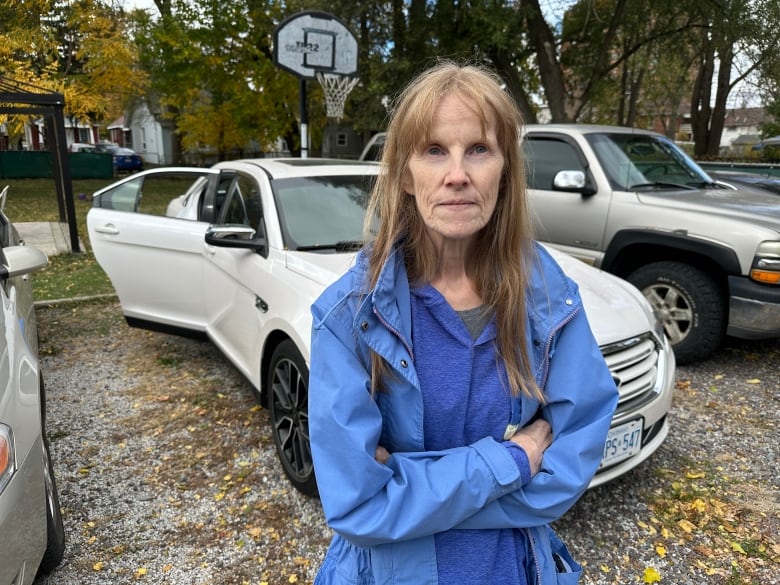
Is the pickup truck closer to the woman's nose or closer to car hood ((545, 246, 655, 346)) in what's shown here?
car hood ((545, 246, 655, 346))

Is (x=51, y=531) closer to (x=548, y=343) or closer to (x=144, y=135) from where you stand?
(x=548, y=343)

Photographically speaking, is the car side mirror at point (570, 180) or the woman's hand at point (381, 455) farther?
the car side mirror at point (570, 180)

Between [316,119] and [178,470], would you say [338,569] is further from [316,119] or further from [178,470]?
[316,119]

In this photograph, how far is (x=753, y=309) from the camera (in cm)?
415

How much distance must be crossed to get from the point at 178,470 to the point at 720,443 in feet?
10.9

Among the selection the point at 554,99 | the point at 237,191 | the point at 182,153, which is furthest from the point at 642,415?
the point at 182,153

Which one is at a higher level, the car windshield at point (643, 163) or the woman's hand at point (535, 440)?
the car windshield at point (643, 163)

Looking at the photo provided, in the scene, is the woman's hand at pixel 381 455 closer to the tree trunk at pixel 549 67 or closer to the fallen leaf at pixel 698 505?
the fallen leaf at pixel 698 505

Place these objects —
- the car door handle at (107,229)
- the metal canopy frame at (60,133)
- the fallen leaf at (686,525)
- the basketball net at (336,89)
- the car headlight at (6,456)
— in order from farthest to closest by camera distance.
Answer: the basketball net at (336,89)
the metal canopy frame at (60,133)
the car door handle at (107,229)
the fallen leaf at (686,525)
the car headlight at (6,456)

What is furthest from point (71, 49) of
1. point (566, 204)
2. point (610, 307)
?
point (610, 307)

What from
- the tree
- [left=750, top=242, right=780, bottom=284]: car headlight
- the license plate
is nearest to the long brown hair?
the license plate

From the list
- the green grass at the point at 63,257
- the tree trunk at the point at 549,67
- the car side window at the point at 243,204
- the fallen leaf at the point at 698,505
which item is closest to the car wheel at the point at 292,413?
the car side window at the point at 243,204

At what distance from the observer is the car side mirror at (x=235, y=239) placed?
3.41m

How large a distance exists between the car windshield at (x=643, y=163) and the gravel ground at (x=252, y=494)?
1.74 metres
